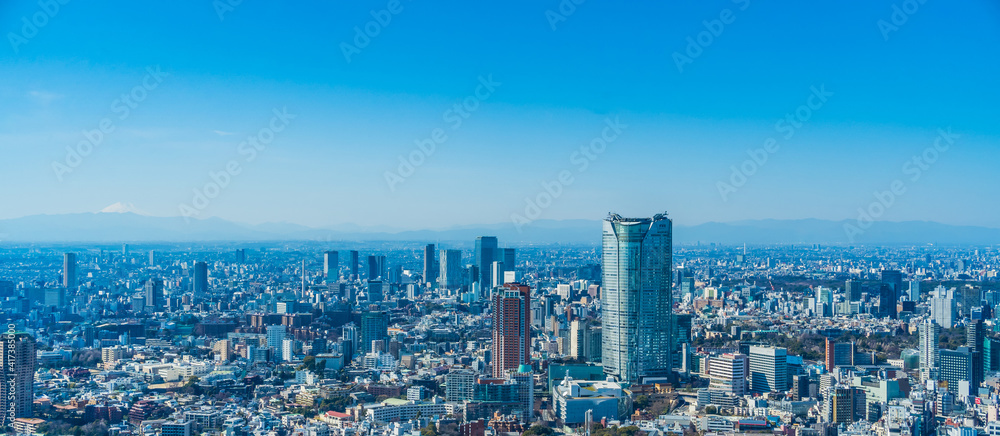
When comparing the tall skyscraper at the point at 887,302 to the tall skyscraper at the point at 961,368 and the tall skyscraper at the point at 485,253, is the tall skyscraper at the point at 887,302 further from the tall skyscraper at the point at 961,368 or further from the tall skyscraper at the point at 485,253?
the tall skyscraper at the point at 485,253

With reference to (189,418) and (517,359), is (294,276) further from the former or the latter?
Result: (189,418)

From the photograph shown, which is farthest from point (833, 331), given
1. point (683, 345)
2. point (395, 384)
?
point (395, 384)

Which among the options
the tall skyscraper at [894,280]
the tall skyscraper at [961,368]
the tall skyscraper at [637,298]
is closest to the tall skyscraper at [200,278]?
the tall skyscraper at [637,298]

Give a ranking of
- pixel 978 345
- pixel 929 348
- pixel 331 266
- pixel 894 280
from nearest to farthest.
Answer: pixel 978 345 < pixel 929 348 < pixel 894 280 < pixel 331 266

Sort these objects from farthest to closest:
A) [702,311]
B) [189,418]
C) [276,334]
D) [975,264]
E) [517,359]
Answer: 1. [975,264]
2. [702,311]
3. [276,334]
4. [517,359]
5. [189,418]

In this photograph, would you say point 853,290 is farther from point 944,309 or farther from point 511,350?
point 511,350

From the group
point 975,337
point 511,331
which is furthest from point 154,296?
point 975,337
